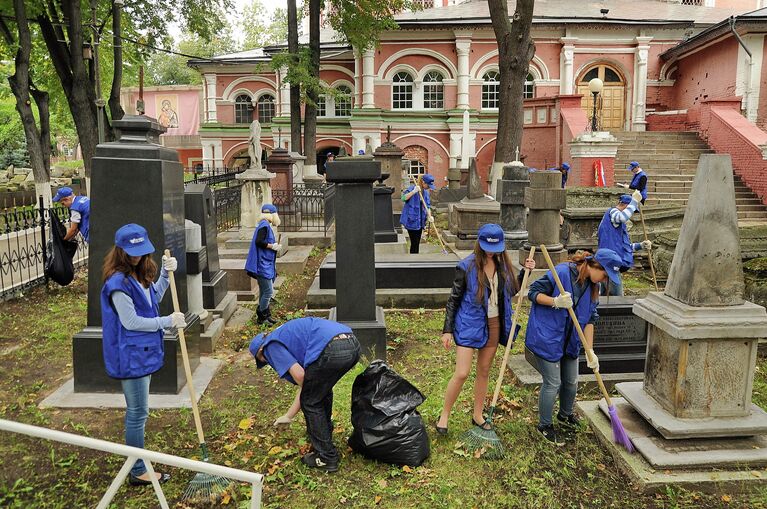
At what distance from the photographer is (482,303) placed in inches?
181

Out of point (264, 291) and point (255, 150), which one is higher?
point (255, 150)

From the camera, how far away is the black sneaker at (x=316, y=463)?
4.33m

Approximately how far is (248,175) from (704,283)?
10373mm

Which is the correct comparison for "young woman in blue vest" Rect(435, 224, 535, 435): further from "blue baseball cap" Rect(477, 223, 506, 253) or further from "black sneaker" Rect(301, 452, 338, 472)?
"black sneaker" Rect(301, 452, 338, 472)

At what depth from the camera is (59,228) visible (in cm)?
923

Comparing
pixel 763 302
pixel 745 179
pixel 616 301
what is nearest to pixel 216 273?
pixel 616 301

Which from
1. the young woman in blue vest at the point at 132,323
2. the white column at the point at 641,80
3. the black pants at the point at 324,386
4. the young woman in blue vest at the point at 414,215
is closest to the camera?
the young woman in blue vest at the point at 132,323

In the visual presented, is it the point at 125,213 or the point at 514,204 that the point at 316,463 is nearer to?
the point at 125,213

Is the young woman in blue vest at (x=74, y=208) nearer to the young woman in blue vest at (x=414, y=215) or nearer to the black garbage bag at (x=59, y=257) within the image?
the black garbage bag at (x=59, y=257)

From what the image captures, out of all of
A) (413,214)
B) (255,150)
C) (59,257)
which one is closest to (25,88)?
(255,150)

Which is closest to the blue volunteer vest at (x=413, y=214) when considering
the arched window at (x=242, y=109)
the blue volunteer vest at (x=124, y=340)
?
the blue volunteer vest at (x=124, y=340)

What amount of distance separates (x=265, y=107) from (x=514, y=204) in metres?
24.0

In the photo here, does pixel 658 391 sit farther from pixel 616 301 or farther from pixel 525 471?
pixel 616 301

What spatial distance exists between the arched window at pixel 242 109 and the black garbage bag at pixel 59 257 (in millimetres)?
24713
